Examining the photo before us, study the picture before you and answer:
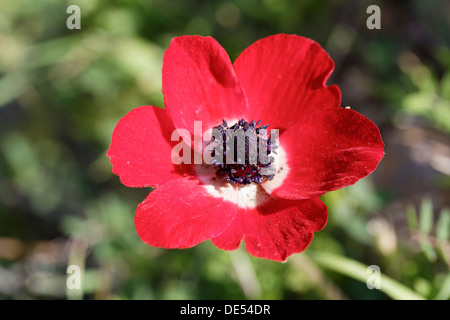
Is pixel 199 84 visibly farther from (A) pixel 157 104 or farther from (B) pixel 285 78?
(A) pixel 157 104

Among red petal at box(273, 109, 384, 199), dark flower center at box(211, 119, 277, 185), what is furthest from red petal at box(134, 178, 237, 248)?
red petal at box(273, 109, 384, 199)

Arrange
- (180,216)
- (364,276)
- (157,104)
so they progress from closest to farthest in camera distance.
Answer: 1. (180,216)
2. (364,276)
3. (157,104)

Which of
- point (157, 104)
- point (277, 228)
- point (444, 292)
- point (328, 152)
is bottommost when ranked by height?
point (444, 292)

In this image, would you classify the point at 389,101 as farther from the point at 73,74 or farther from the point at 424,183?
the point at 73,74

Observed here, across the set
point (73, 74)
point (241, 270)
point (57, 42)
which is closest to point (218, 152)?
point (241, 270)

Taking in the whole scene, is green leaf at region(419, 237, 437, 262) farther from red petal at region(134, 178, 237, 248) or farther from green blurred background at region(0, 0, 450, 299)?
red petal at region(134, 178, 237, 248)

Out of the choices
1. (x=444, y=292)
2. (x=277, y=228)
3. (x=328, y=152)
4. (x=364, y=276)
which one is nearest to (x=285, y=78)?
(x=328, y=152)

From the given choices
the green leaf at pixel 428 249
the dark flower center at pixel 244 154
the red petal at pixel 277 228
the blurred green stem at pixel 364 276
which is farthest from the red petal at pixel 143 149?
the green leaf at pixel 428 249
